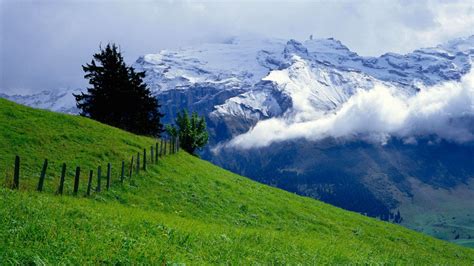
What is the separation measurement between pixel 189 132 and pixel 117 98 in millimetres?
18936

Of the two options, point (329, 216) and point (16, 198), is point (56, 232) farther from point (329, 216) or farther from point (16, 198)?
point (329, 216)

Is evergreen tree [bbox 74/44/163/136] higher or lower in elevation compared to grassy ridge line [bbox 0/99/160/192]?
higher

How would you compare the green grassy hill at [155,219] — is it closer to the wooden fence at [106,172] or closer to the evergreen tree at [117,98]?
the wooden fence at [106,172]

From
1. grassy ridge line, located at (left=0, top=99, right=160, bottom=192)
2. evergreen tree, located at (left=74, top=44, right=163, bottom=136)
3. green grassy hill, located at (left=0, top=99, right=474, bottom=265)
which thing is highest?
evergreen tree, located at (left=74, top=44, right=163, bottom=136)

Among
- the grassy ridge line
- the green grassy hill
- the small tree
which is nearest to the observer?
the green grassy hill

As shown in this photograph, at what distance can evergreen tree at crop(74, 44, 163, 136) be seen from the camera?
83.2 meters

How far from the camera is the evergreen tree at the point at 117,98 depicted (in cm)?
8325

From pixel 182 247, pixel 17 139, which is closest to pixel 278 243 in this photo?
pixel 182 247

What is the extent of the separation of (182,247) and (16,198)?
9784 millimetres

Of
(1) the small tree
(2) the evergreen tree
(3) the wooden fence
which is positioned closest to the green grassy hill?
(3) the wooden fence

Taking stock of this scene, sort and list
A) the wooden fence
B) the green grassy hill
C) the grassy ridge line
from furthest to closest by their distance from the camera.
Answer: the grassy ridge line, the wooden fence, the green grassy hill

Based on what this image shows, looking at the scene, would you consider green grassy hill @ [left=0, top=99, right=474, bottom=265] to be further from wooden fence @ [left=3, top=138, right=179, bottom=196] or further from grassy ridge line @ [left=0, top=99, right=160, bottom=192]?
wooden fence @ [left=3, top=138, right=179, bottom=196]

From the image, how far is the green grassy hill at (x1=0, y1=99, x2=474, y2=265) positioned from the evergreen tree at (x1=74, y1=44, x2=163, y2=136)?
21.6 metres

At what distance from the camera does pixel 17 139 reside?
1877 inches
